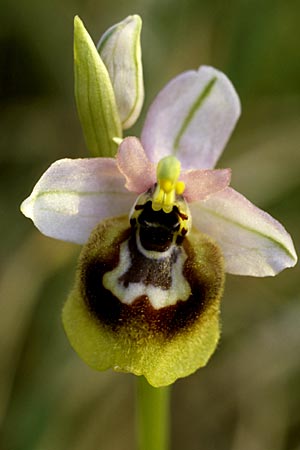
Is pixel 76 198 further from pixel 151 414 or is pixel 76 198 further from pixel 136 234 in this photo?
pixel 151 414

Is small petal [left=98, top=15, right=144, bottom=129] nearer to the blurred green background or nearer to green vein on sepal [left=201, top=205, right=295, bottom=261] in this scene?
green vein on sepal [left=201, top=205, right=295, bottom=261]

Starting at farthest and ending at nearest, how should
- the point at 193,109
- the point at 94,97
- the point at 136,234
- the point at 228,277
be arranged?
1. the point at 228,277
2. the point at 193,109
3. the point at 136,234
4. the point at 94,97

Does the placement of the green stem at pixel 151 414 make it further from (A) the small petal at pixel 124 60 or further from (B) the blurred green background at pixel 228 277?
(A) the small petal at pixel 124 60

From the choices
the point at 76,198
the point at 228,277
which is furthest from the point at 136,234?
the point at 228,277

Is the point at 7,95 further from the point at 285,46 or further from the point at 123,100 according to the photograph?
the point at 123,100

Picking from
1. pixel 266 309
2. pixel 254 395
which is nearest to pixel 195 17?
pixel 266 309

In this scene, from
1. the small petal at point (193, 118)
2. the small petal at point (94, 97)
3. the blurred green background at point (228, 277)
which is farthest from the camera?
the blurred green background at point (228, 277)

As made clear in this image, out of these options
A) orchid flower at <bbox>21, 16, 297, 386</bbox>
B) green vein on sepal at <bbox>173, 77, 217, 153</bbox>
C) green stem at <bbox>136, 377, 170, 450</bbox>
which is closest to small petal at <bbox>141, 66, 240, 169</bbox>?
green vein on sepal at <bbox>173, 77, 217, 153</bbox>

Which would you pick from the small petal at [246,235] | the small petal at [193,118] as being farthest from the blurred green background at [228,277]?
the small petal at [246,235]
